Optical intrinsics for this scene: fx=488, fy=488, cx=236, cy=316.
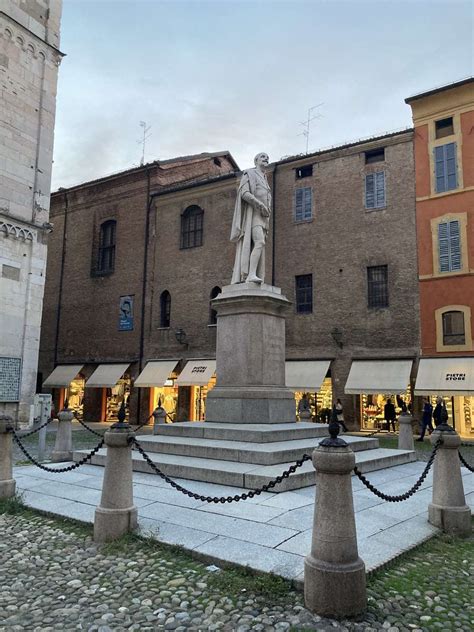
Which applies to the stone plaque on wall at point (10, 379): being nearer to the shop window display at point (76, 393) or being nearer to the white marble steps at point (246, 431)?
the shop window display at point (76, 393)

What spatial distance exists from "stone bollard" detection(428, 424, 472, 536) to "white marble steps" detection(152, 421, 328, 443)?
11.9 feet

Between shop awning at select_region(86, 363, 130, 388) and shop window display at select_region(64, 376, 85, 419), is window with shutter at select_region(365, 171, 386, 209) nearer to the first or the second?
shop awning at select_region(86, 363, 130, 388)

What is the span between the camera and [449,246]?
20891mm

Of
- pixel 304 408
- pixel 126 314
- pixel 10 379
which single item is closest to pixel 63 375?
pixel 126 314

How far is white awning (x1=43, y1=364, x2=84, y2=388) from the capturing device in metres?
29.5

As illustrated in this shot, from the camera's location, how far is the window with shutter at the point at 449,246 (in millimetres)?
20672

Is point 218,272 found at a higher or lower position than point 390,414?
higher

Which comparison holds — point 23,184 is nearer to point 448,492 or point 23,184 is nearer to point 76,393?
point 76,393

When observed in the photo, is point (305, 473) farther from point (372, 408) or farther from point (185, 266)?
point (185, 266)

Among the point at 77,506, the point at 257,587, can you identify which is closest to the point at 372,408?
the point at 77,506

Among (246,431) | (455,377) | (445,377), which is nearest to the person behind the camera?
(246,431)

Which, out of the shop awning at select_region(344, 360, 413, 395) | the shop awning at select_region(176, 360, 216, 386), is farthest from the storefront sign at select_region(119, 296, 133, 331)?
the shop awning at select_region(344, 360, 413, 395)

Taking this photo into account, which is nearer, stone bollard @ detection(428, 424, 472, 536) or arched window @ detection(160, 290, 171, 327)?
stone bollard @ detection(428, 424, 472, 536)

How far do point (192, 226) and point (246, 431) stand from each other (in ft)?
67.2
